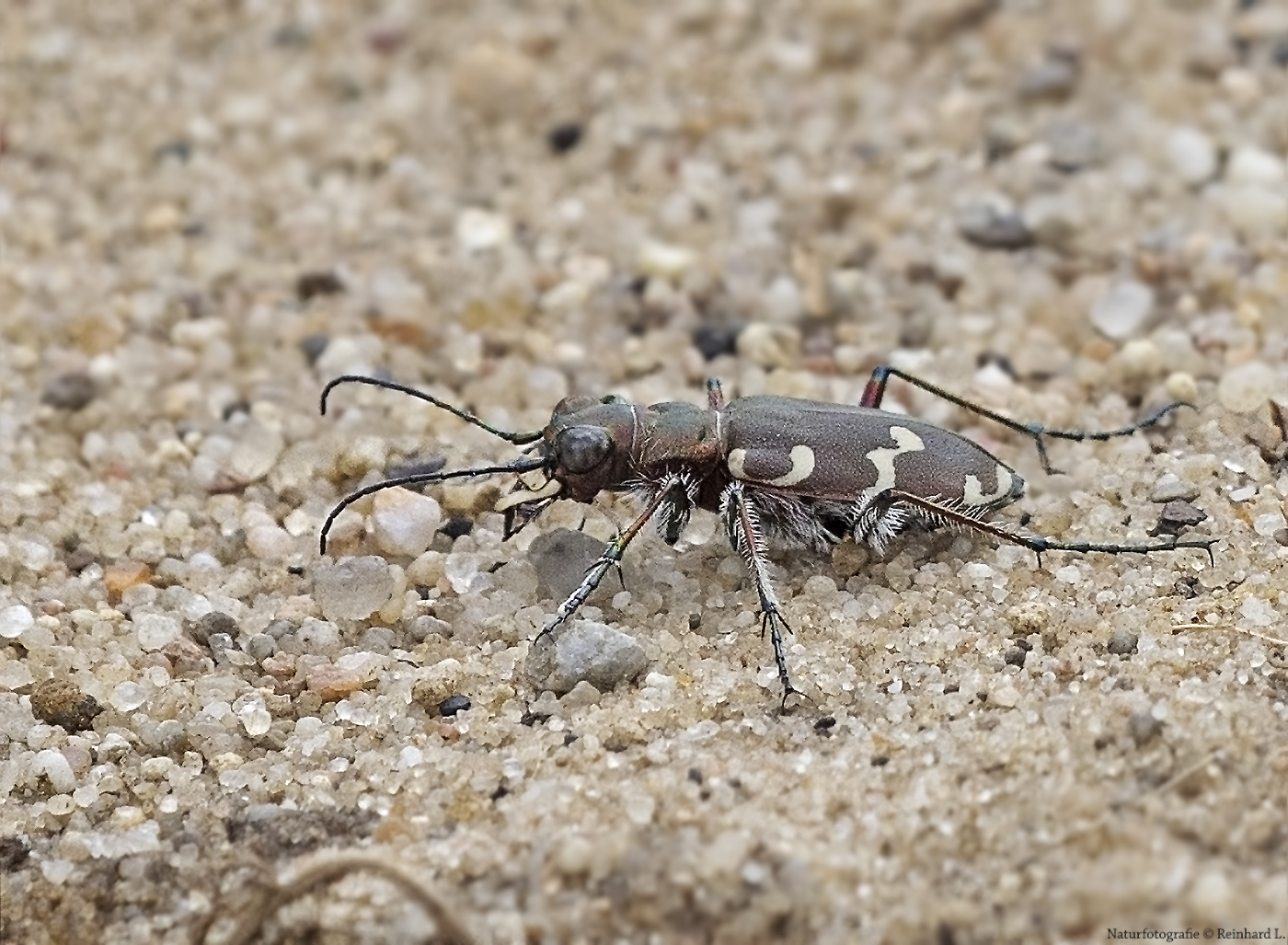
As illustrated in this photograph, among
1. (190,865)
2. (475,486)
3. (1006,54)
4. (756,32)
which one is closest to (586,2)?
(756,32)

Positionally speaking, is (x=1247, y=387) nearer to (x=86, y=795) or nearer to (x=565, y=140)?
(x=565, y=140)

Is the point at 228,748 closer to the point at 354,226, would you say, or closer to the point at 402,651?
the point at 402,651

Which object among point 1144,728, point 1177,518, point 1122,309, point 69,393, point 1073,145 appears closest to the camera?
point 1144,728

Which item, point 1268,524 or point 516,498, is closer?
point 1268,524

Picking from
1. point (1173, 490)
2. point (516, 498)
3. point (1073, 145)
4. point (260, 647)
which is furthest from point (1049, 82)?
point (260, 647)

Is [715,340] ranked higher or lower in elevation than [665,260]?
lower

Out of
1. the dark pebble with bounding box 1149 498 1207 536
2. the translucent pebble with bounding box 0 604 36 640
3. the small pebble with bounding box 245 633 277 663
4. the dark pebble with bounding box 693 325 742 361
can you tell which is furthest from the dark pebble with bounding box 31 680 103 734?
the dark pebble with bounding box 1149 498 1207 536

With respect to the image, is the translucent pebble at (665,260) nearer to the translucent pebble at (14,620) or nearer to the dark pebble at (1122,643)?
the dark pebble at (1122,643)
